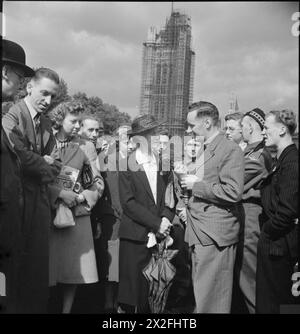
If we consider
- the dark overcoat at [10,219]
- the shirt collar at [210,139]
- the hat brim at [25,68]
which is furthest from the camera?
the shirt collar at [210,139]

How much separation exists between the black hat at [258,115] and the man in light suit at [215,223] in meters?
0.70

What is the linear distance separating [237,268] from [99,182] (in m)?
1.45

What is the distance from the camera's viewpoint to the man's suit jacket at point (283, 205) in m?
3.33

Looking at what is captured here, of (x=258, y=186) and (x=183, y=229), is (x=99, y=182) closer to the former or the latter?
(x=183, y=229)

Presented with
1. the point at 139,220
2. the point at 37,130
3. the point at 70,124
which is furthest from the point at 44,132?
the point at 139,220

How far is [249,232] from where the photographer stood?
3969 millimetres

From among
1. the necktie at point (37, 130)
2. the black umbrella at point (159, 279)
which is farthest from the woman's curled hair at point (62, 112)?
the black umbrella at point (159, 279)

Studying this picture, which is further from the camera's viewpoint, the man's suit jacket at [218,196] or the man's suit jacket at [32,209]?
the man's suit jacket at [218,196]

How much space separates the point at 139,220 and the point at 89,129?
1313mm

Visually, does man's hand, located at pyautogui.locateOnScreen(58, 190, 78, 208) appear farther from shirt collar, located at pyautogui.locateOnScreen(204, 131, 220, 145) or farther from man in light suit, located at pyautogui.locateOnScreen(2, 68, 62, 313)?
shirt collar, located at pyautogui.locateOnScreen(204, 131, 220, 145)

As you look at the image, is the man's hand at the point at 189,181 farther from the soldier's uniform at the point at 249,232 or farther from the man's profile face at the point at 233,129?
the man's profile face at the point at 233,129

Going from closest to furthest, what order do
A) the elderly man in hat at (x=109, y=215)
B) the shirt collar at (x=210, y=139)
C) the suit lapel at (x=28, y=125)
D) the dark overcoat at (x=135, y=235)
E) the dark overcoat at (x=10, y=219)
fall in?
the dark overcoat at (x=10, y=219)
the suit lapel at (x=28, y=125)
the shirt collar at (x=210, y=139)
the dark overcoat at (x=135, y=235)
the elderly man in hat at (x=109, y=215)

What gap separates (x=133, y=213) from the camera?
12.6ft
